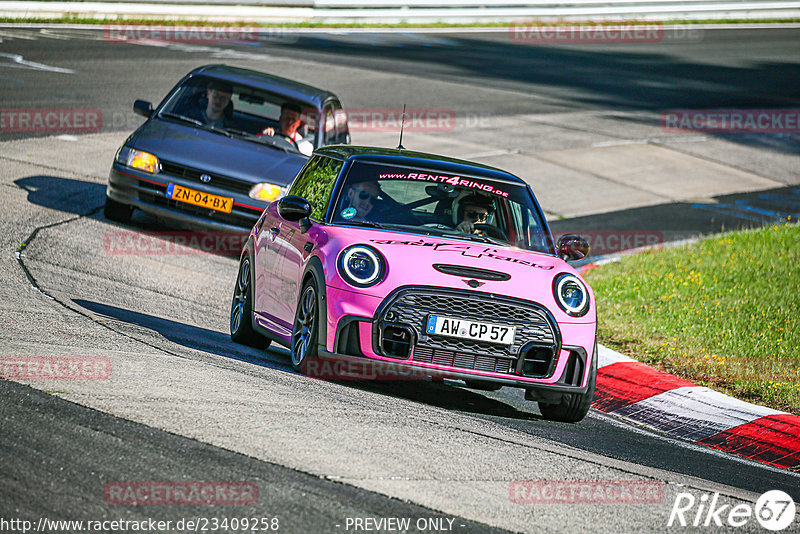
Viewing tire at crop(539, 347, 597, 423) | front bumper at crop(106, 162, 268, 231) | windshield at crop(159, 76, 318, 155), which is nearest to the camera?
tire at crop(539, 347, 597, 423)

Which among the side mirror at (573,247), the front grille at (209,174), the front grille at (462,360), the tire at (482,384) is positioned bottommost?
the tire at (482,384)

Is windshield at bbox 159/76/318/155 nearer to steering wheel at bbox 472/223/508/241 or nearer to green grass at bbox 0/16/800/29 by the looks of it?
steering wheel at bbox 472/223/508/241

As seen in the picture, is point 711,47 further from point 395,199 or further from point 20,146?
point 395,199

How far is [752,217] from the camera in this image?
55.1ft

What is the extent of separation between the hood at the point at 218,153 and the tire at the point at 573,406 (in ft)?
16.8

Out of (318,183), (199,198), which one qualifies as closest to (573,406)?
(318,183)

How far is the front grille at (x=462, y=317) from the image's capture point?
21.6 feet

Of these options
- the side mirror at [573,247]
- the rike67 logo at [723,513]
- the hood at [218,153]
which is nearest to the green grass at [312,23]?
the hood at [218,153]

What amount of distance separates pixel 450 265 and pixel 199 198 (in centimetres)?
529

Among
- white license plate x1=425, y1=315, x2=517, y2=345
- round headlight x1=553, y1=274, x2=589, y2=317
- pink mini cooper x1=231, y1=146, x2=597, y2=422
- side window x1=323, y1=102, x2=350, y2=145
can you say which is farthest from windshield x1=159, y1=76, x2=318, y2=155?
white license plate x1=425, y1=315, x2=517, y2=345

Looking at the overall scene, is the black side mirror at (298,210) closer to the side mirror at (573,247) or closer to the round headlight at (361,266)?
the round headlight at (361,266)

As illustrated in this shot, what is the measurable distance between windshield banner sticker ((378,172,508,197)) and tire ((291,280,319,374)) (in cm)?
114

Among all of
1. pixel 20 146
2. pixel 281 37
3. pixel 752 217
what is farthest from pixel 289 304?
pixel 281 37

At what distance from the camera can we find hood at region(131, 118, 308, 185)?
1156cm
